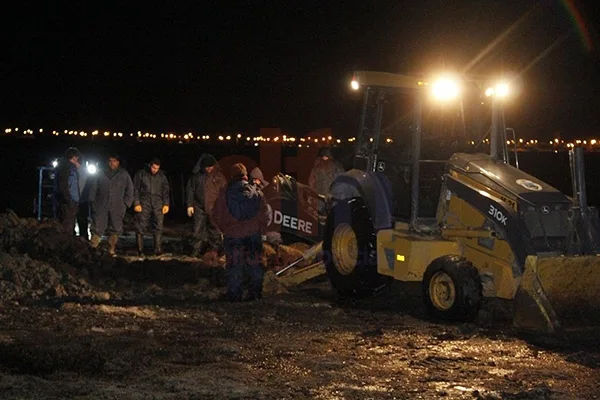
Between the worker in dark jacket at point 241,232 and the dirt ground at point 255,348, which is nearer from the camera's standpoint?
the dirt ground at point 255,348

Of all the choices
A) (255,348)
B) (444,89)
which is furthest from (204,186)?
(255,348)

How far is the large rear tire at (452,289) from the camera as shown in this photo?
9.08 metres

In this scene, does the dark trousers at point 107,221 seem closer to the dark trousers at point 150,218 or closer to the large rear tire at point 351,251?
the dark trousers at point 150,218

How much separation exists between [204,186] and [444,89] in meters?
5.80

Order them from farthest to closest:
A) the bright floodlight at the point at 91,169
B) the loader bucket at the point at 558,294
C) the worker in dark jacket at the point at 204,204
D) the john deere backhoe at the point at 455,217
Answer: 1. the bright floodlight at the point at 91,169
2. the worker in dark jacket at the point at 204,204
3. the john deere backhoe at the point at 455,217
4. the loader bucket at the point at 558,294

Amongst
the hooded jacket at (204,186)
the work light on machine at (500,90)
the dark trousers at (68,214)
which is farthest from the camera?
the dark trousers at (68,214)

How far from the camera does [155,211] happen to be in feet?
51.2

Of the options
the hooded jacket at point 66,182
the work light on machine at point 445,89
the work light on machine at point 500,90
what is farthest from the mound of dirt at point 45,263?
the work light on machine at point 500,90

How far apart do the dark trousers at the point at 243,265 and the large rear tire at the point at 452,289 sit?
214 cm

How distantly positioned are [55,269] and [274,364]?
524cm

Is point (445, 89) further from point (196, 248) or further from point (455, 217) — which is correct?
point (196, 248)

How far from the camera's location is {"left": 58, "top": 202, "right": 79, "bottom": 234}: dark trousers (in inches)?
602

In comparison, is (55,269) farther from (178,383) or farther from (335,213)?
(178,383)

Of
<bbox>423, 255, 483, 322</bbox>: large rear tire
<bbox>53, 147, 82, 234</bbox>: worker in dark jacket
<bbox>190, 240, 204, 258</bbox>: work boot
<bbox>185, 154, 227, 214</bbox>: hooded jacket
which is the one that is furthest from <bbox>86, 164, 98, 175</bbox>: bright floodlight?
<bbox>423, 255, 483, 322</bbox>: large rear tire
